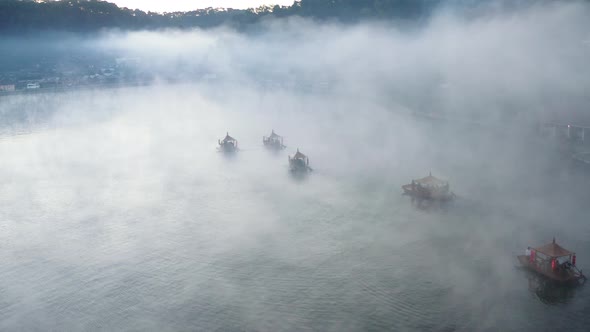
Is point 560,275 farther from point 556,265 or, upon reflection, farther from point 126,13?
point 126,13

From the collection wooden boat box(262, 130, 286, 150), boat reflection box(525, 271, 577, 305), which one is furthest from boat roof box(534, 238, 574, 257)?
wooden boat box(262, 130, 286, 150)

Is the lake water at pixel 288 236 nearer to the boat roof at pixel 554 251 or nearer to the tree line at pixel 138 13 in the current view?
the boat roof at pixel 554 251

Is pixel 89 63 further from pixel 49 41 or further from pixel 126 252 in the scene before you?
pixel 126 252

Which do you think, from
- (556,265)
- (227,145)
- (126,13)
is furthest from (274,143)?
(126,13)

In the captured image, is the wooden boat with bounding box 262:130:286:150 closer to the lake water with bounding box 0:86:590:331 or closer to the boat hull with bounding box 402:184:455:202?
the lake water with bounding box 0:86:590:331

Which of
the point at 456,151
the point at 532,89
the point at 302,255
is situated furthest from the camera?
the point at 532,89

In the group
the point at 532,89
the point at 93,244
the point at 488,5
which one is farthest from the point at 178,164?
the point at 488,5
